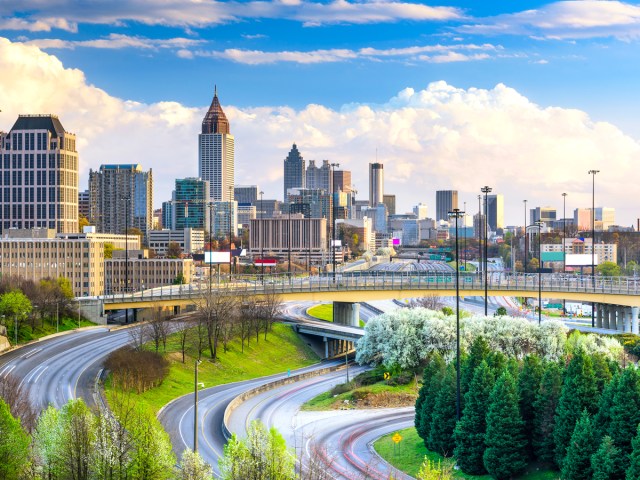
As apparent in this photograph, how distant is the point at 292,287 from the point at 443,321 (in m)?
35.1

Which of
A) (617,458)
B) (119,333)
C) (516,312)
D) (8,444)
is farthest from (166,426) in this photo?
(516,312)

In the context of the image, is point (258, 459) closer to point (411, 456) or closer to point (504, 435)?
point (504, 435)

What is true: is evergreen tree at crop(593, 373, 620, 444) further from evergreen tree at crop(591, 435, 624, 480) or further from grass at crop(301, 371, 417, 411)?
grass at crop(301, 371, 417, 411)

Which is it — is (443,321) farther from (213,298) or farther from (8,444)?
(8,444)

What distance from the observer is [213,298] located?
89688 mm

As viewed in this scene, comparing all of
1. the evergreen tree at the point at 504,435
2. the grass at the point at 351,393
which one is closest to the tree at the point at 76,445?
the evergreen tree at the point at 504,435

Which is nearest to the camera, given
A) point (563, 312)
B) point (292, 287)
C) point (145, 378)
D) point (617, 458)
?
point (617, 458)

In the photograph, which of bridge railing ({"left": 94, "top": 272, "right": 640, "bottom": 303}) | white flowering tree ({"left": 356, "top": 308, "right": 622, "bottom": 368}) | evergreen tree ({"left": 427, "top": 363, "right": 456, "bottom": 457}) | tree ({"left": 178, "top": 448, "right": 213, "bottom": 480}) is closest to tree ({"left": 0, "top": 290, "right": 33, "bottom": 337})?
bridge railing ({"left": 94, "top": 272, "right": 640, "bottom": 303})

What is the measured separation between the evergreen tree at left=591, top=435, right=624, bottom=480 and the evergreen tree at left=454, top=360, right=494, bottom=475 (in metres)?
8.16

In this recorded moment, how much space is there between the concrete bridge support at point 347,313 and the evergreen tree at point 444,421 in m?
61.5

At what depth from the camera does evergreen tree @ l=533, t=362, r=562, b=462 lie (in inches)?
1759

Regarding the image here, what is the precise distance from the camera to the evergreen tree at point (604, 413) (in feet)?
134

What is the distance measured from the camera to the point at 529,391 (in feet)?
155

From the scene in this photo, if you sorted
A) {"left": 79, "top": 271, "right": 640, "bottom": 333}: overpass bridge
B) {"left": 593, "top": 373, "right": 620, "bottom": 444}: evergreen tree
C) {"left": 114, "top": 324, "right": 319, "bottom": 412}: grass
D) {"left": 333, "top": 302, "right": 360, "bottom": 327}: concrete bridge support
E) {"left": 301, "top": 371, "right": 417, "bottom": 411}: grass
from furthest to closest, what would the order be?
{"left": 333, "top": 302, "right": 360, "bottom": 327}: concrete bridge support
{"left": 79, "top": 271, "right": 640, "bottom": 333}: overpass bridge
{"left": 114, "top": 324, "right": 319, "bottom": 412}: grass
{"left": 301, "top": 371, "right": 417, "bottom": 411}: grass
{"left": 593, "top": 373, "right": 620, "bottom": 444}: evergreen tree
